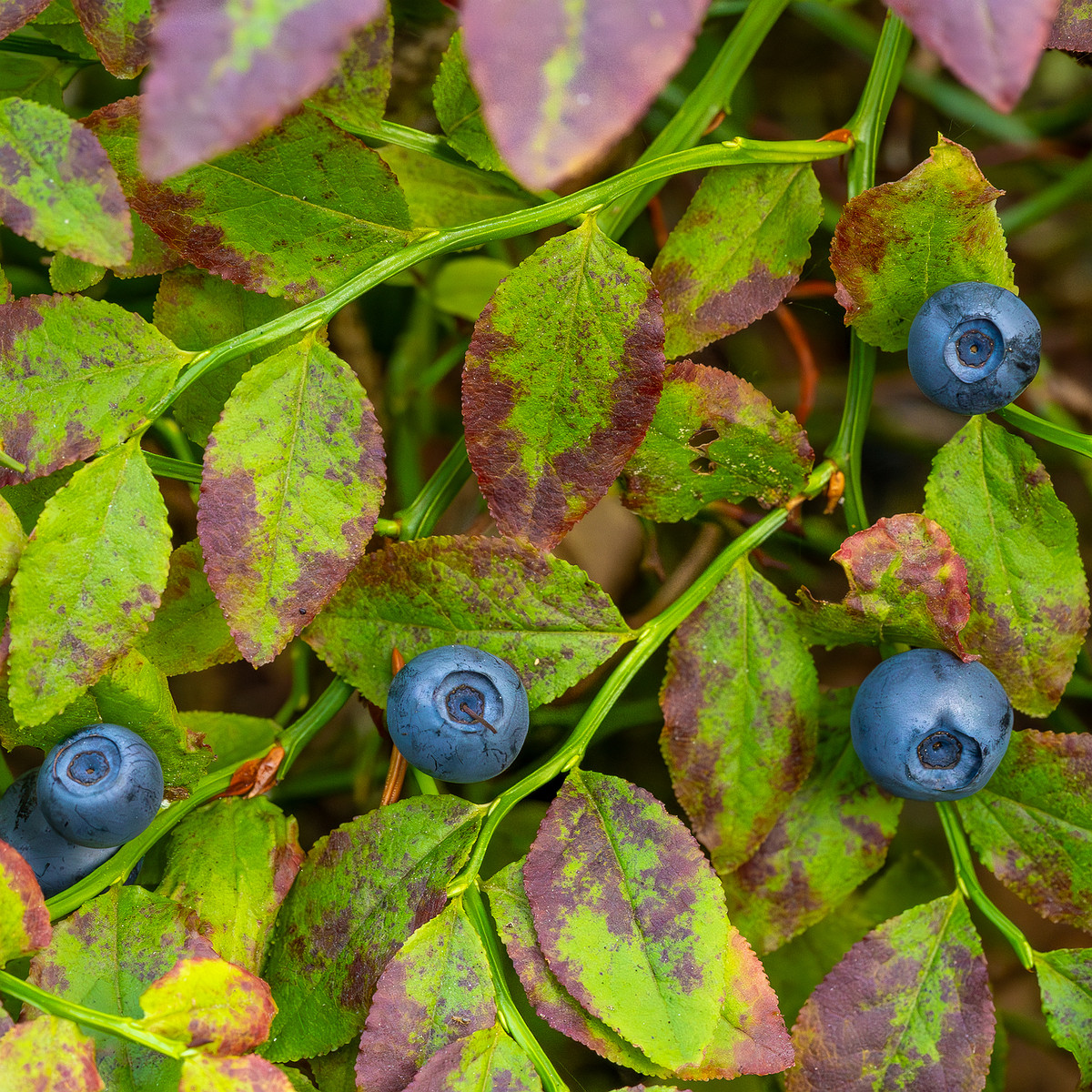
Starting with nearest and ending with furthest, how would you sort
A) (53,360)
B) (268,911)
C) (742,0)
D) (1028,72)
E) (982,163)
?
(1028,72) → (53,360) → (268,911) → (742,0) → (982,163)

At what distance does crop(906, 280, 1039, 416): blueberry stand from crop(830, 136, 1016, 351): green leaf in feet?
0.07

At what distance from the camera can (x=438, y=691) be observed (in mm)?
791

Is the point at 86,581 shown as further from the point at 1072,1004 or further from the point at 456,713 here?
the point at 1072,1004

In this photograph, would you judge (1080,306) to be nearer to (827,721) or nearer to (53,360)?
(827,721)

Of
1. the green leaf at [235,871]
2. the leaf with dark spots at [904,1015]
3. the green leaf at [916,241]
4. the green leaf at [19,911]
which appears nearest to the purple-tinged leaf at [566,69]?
the green leaf at [916,241]

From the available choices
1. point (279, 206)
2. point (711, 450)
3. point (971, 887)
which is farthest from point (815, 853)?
point (279, 206)

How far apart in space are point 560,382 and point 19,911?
20.6 inches

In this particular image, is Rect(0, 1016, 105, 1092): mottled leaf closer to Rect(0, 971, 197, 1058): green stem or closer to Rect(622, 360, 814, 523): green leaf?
Rect(0, 971, 197, 1058): green stem

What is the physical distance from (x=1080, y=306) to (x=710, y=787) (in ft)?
4.77

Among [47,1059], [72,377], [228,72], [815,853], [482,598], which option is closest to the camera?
[228,72]

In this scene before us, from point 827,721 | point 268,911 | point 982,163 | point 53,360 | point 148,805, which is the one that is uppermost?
point 982,163

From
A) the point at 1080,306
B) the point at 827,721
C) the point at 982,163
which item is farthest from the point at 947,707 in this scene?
the point at 1080,306

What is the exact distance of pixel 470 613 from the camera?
87 cm

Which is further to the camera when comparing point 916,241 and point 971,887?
point 971,887
